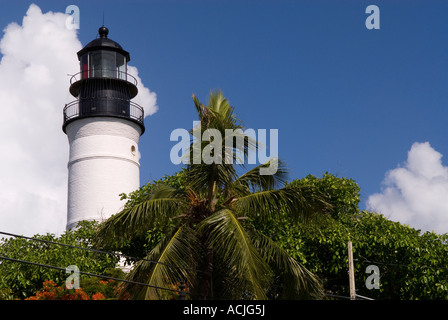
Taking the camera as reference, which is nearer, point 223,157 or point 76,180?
point 223,157

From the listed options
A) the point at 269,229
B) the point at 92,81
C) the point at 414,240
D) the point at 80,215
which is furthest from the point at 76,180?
the point at 414,240

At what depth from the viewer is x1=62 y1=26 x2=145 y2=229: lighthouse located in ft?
106

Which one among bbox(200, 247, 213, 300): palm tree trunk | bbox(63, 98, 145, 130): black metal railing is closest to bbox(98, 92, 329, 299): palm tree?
bbox(200, 247, 213, 300): palm tree trunk

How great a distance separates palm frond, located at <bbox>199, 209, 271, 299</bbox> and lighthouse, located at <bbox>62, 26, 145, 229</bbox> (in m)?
17.2

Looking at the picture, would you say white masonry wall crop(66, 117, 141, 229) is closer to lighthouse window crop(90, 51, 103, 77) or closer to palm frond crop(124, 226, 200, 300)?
lighthouse window crop(90, 51, 103, 77)

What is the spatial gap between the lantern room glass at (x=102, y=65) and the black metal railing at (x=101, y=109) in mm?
1203

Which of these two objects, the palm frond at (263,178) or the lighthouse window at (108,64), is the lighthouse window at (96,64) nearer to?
the lighthouse window at (108,64)

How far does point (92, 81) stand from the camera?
34.0 meters

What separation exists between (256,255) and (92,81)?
21.5 m

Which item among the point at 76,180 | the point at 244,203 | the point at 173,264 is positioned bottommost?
the point at 173,264

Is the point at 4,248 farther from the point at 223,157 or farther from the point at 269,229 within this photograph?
the point at 223,157

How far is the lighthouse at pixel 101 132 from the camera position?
32188 millimetres

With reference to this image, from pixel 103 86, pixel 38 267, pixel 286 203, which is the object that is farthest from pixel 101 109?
pixel 286 203
